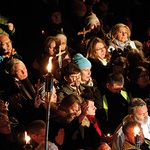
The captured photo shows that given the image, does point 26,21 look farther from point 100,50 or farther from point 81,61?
point 81,61

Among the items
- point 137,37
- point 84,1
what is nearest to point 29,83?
point 84,1

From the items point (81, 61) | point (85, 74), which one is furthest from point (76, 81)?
point (81, 61)

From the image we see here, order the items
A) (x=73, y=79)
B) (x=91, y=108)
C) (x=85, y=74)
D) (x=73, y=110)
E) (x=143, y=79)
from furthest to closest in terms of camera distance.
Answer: (x=143, y=79)
(x=85, y=74)
(x=73, y=79)
(x=91, y=108)
(x=73, y=110)

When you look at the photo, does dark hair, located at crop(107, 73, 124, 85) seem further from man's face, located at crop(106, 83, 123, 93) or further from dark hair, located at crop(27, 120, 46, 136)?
dark hair, located at crop(27, 120, 46, 136)

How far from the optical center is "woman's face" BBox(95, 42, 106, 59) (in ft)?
24.2

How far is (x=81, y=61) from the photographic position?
6.90m

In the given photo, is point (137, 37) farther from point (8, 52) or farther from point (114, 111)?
point (8, 52)

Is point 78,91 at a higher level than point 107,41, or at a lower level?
lower

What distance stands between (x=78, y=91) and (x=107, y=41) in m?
1.95

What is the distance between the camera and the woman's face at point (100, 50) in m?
7.37

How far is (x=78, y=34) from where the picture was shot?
8133 millimetres

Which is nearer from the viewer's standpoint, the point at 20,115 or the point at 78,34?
the point at 20,115

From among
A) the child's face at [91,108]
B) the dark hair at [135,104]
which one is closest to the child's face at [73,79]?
the child's face at [91,108]

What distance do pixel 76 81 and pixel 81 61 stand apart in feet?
1.76
